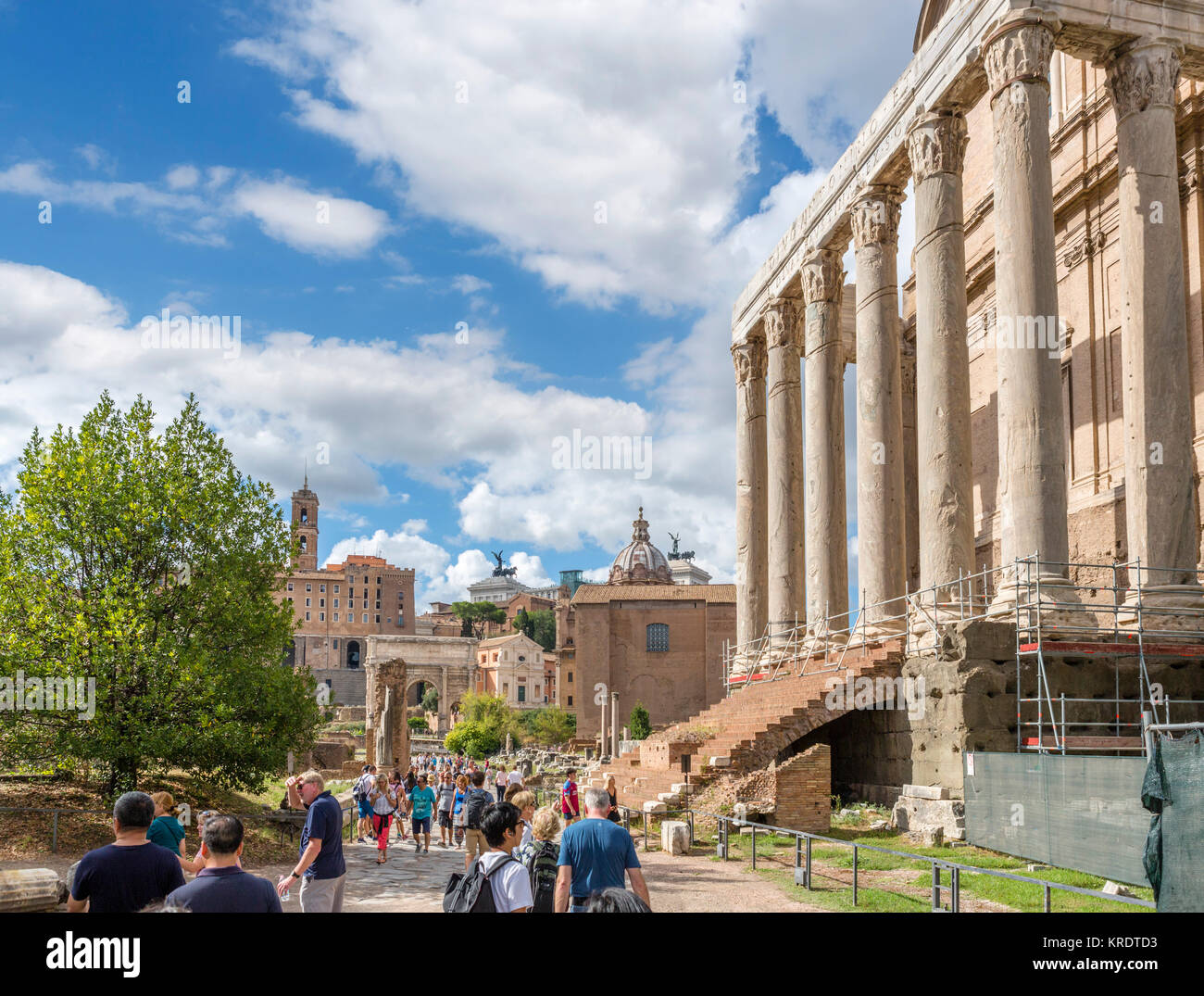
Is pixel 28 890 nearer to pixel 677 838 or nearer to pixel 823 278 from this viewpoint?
pixel 677 838

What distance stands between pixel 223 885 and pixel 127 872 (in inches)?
46.2

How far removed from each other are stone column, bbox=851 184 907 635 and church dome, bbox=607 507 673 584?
80830 millimetres

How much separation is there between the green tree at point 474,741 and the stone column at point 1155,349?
54.6 meters

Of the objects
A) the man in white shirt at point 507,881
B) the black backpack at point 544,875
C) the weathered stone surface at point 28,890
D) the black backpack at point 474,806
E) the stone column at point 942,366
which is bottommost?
the black backpack at point 474,806

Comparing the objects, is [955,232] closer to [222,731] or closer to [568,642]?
[222,731]

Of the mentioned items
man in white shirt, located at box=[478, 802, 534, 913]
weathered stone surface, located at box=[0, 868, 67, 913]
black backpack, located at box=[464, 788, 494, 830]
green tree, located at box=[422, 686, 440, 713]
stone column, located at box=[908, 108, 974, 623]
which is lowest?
green tree, located at box=[422, 686, 440, 713]

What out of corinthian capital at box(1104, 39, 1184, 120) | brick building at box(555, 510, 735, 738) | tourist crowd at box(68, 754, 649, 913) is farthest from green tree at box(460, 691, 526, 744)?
tourist crowd at box(68, 754, 649, 913)

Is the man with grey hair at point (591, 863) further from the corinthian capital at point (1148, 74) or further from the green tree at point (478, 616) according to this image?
the green tree at point (478, 616)

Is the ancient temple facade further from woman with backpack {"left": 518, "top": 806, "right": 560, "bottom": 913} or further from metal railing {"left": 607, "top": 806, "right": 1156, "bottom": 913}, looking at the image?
woman with backpack {"left": 518, "top": 806, "right": 560, "bottom": 913}

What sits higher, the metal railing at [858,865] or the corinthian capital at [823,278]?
the corinthian capital at [823,278]

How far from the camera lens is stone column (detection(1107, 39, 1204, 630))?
1714 cm

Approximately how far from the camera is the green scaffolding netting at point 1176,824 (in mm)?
8414

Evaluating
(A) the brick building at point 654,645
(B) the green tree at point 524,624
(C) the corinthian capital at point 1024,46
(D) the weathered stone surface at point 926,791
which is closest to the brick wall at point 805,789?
(D) the weathered stone surface at point 926,791

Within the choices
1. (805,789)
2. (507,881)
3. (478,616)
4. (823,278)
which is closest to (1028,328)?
(805,789)
